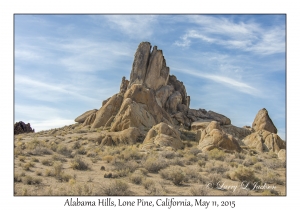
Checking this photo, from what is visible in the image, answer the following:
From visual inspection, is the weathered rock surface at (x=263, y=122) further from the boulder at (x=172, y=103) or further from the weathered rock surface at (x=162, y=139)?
the weathered rock surface at (x=162, y=139)

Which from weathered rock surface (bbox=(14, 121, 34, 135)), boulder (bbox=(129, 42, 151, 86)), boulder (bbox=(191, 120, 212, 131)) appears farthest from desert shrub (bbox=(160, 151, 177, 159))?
weathered rock surface (bbox=(14, 121, 34, 135))

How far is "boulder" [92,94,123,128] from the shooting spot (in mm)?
39966

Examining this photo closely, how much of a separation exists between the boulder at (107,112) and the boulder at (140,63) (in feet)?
32.6

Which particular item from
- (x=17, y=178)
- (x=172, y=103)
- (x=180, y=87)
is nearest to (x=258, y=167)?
(x=17, y=178)

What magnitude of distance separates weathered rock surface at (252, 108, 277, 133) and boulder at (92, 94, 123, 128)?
24.0 m

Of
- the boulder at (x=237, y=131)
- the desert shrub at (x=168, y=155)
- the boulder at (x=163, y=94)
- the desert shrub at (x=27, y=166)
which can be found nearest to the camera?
the desert shrub at (x=27, y=166)

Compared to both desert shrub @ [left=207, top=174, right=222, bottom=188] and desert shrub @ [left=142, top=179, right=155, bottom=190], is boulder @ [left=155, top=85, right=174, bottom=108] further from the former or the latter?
desert shrub @ [left=142, top=179, right=155, bottom=190]

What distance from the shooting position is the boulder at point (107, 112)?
40.0 metres

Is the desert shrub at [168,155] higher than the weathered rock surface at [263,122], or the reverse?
the weathered rock surface at [263,122]

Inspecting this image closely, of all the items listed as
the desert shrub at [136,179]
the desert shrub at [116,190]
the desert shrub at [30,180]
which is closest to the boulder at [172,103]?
the desert shrub at [136,179]

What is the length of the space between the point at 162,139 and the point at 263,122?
92.1 feet

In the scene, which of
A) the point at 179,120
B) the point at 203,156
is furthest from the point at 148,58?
the point at 203,156

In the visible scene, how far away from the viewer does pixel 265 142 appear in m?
31.0
